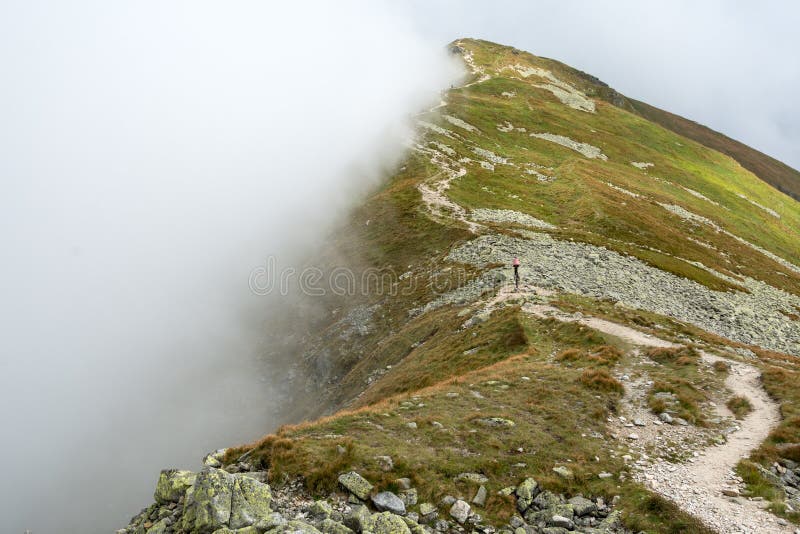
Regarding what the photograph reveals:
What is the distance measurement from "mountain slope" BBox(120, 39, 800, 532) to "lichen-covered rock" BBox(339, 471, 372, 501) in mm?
318

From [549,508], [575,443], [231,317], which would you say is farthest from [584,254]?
[231,317]

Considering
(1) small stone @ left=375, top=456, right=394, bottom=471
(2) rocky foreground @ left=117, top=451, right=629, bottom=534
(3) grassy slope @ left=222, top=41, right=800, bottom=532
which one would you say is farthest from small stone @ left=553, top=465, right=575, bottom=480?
(1) small stone @ left=375, top=456, right=394, bottom=471

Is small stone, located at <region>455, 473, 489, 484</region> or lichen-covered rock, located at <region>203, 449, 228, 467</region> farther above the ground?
small stone, located at <region>455, 473, 489, 484</region>

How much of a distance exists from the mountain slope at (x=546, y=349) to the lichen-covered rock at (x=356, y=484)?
318mm

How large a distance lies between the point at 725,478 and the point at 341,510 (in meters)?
14.1

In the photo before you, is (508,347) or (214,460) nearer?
(214,460)

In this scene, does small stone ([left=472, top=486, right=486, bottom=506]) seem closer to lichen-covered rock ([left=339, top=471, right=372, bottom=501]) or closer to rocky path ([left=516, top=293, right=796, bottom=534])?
lichen-covered rock ([left=339, top=471, right=372, bottom=501])

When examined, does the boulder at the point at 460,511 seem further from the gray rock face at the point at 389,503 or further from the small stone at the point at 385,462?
the small stone at the point at 385,462

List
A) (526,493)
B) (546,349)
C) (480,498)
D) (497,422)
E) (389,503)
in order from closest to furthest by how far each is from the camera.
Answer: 1. (389,503)
2. (480,498)
3. (526,493)
4. (497,422)
5. (546,349)

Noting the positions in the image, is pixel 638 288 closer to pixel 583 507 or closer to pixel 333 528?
pixel 583 507

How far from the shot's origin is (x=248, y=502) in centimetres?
1442

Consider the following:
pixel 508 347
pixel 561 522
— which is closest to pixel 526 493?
pixel 561 522

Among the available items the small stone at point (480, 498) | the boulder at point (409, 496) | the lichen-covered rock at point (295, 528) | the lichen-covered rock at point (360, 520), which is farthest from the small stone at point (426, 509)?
the lichen-covered rock at point (295, 528)

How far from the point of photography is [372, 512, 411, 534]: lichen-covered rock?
542 inches
